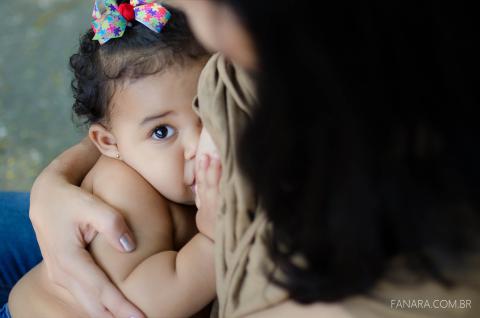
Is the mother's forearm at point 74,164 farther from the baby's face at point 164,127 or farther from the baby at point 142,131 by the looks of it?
the baby's face at point 164,127

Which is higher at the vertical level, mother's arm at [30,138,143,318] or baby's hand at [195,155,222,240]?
baby's hand at [195,155,222,240]

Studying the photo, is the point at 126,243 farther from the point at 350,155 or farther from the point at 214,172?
the point at 350,155

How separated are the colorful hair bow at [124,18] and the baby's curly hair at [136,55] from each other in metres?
0.01

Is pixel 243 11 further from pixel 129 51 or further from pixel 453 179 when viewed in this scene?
pixel 129 51

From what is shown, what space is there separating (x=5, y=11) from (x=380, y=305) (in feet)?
8.36

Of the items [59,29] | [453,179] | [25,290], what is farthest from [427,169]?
[59,29]

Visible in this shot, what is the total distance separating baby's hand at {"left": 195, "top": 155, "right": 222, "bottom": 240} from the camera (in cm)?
89

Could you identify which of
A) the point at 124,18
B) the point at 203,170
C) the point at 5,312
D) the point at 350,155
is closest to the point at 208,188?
the point at 203,170

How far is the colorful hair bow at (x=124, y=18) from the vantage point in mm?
1150

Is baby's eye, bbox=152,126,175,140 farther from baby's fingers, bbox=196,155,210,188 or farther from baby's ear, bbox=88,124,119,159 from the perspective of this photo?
baby's fingers, bbox=196,155,210,188

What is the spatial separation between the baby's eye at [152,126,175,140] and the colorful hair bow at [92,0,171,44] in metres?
0.18

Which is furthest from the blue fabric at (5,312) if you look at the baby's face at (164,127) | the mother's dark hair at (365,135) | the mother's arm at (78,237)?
the mother's dark hair at (365,135)

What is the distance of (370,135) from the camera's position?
60 centimetres

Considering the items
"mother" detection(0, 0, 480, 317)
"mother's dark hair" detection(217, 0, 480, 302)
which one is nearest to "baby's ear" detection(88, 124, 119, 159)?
"mother" detection(0, 0, 480, 317)
